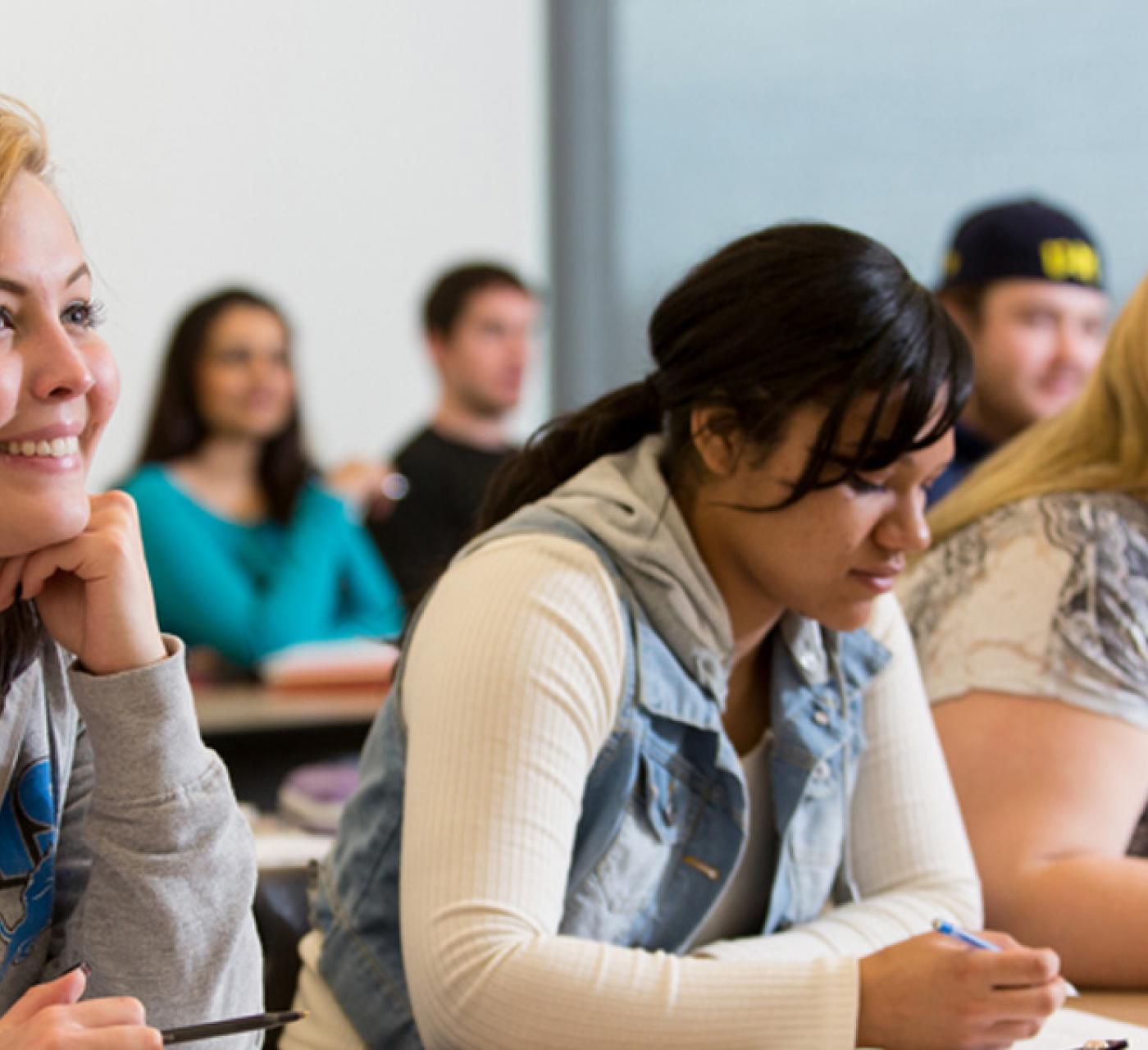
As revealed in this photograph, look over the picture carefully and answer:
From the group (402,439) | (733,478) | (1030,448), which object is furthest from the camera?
(402,439)

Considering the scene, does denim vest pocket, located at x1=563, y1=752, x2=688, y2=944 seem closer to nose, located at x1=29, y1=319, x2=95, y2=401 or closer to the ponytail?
the ponytail

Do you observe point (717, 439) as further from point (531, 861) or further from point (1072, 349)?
point (1072, 349)

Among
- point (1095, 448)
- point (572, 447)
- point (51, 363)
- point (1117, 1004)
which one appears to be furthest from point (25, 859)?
point (1095, 448)

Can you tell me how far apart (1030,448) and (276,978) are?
101cm

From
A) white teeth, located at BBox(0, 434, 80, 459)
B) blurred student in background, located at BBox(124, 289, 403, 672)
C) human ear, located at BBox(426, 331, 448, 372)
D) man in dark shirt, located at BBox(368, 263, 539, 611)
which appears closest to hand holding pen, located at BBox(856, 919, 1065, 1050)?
white teeth, located at BBox(0, 434, 80, 459)

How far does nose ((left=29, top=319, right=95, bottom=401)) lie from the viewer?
1138mm

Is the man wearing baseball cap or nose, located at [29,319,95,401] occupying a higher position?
nose, located at [29,319,95,401]

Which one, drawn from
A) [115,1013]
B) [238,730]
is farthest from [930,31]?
[115,1013]

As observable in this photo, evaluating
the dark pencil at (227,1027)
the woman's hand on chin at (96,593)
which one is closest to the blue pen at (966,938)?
the dark pencil at (227,1027)

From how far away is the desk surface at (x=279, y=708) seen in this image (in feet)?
10.3

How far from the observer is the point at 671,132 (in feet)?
17.1

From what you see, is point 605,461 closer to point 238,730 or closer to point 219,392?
point 238,730

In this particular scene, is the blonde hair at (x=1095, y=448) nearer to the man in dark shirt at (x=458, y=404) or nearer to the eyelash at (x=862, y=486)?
the eyelash at (x=862, y=486)

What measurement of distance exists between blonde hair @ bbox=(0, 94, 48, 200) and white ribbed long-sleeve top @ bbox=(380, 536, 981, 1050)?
1.55 feet
